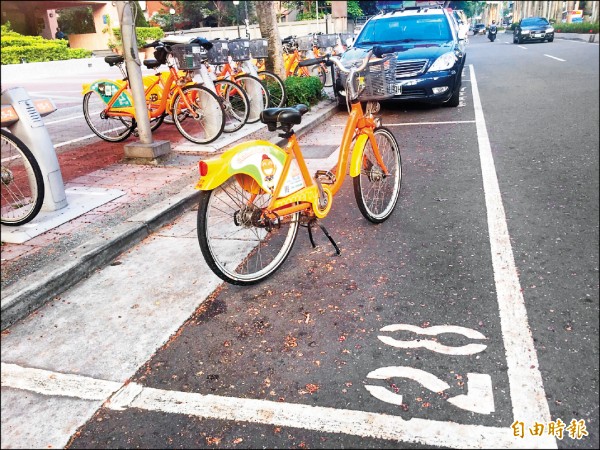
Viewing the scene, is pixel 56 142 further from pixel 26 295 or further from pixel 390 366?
pixel 390 366

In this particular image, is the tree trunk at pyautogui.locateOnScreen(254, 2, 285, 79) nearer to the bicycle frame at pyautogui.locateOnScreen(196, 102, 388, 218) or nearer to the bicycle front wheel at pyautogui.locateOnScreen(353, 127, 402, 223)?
the bicycle front wheel at pyautogui.locateOnScreen(353, 127, 402, 223)

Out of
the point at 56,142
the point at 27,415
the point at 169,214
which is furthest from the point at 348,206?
the point at 56,142

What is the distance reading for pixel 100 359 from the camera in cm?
279

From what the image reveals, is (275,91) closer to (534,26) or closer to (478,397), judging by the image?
(534,26)

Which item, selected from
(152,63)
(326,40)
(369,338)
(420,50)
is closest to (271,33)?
(420,50)

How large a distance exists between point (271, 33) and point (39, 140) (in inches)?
257

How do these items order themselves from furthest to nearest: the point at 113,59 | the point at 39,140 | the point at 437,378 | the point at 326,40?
1. the point at 326,40
2. the point at 113,59
3. the point at 39,140
4. the point at 437,378

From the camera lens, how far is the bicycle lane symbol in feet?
7.66

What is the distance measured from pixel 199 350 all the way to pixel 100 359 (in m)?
0.54

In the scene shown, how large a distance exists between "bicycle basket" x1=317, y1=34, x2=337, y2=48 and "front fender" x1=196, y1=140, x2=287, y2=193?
35.8ft

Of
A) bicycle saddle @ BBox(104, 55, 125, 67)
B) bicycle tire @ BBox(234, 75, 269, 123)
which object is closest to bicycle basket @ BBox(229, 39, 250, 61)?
bicycle tire @ BBox(234, 75, 269, 123)

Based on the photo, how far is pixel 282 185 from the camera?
3.47 meters

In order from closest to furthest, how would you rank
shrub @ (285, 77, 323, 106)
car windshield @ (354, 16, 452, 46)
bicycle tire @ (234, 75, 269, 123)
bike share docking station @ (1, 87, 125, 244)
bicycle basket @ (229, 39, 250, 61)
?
bike share docking station @ (1, 87, 125, 244), bicycle basket @ (229, 39, 250, 61), bicycle tire @ (234, 75, 269, 123), shrub @ (285, 77, 323, 106), car windshield @ (354, 16, 452, 46)

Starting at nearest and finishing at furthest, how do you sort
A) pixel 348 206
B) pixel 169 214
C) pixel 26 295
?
pixel 26 295
pixel 169 214
pixel 348 206
